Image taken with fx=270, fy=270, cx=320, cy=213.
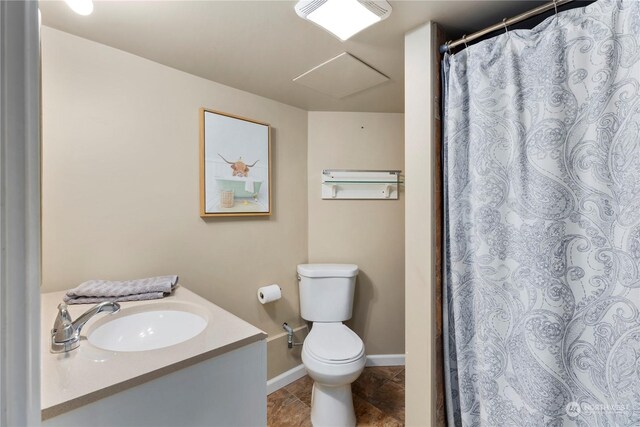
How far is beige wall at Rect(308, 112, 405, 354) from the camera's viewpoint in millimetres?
2201

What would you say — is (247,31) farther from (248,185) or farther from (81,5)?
(248,185)

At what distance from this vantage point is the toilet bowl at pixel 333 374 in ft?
4.81

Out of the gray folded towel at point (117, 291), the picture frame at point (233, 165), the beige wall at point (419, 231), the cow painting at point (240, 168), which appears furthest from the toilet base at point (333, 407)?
the cow painting at point (240, 168)

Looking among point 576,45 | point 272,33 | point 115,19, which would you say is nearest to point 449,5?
point 576,45

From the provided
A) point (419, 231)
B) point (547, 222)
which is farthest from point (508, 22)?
point (419, 231)

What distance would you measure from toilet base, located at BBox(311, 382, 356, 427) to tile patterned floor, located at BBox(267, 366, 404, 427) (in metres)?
0.12

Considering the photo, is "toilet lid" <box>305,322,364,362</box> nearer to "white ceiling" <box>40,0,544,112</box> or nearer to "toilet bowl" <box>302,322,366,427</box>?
"toilet bowl" <box>302,322,366,427</box>

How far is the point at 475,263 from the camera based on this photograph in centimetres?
110

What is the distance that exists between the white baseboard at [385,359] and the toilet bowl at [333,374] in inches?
26.3

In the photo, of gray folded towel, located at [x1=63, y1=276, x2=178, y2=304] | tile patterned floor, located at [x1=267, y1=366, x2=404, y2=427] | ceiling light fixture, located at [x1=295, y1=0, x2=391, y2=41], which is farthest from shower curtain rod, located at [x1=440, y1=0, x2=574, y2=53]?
tile patterned floor, located at [x1=267, y1=366, x2=404, y2=427]

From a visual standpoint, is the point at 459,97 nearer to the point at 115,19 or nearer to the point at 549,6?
the point at 549,6

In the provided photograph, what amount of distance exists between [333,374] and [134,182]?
1.46 metres

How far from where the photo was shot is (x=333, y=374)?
1.45 meters

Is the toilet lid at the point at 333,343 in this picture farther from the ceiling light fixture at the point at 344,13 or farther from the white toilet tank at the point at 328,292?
the ceiling light fixture at the point at 344,13
